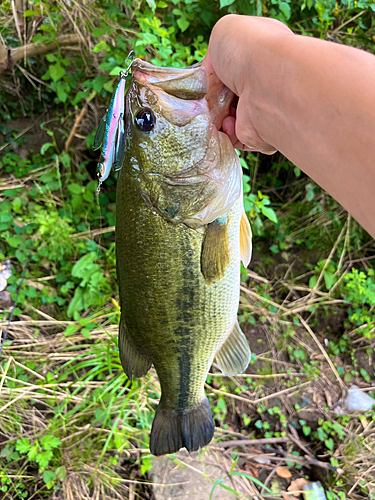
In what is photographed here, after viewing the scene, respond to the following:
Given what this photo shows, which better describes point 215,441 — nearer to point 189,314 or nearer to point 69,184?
point 189,314

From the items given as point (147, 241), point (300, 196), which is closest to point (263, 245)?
point (300, 196)

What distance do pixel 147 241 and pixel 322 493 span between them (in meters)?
2.28

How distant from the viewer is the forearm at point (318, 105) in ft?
2.04

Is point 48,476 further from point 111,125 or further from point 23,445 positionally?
point 111,125

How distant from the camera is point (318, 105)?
707 mm

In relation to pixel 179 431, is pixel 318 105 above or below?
above

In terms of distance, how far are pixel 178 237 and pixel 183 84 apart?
0.53 m

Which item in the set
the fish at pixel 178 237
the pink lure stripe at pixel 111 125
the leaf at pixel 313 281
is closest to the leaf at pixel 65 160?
the fish at pixel 178 237

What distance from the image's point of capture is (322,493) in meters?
2.19

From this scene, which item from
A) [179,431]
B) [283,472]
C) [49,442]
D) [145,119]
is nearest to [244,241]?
[145,119]

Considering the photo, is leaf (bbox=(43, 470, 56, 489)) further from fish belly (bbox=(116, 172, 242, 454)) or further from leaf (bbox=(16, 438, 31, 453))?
fish belly (bbox=(116, 172, 242, 454))

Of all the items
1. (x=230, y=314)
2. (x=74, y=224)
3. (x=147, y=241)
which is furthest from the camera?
(x=74, y=224)

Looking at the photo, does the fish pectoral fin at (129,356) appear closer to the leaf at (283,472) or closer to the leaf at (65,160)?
the leaf at (283,472)

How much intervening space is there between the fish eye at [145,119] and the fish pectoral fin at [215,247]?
0.42 m
